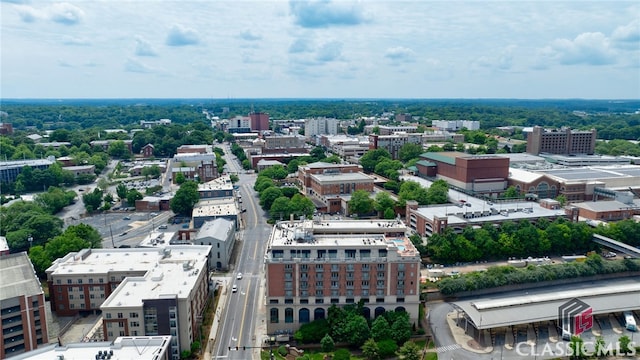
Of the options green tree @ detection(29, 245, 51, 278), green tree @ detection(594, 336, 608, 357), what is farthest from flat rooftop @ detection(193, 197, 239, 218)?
green tree @ detection(594, 336, 608, 357)

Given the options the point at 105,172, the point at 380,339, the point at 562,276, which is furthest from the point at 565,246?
the point at 105,172

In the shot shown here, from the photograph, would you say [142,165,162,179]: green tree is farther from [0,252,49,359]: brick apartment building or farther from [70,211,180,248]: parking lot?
[0,252,49,359]: brick apartment building

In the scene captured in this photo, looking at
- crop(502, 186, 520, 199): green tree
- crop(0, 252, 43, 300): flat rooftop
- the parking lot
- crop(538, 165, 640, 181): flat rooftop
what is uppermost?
crop(538, 165, 640, 181): flat rooftop

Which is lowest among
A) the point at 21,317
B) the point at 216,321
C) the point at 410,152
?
the point at 216,321

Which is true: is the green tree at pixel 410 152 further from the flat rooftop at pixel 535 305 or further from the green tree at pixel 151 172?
the flat rooftop at pixel 535 305

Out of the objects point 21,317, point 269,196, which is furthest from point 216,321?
point 269,196
